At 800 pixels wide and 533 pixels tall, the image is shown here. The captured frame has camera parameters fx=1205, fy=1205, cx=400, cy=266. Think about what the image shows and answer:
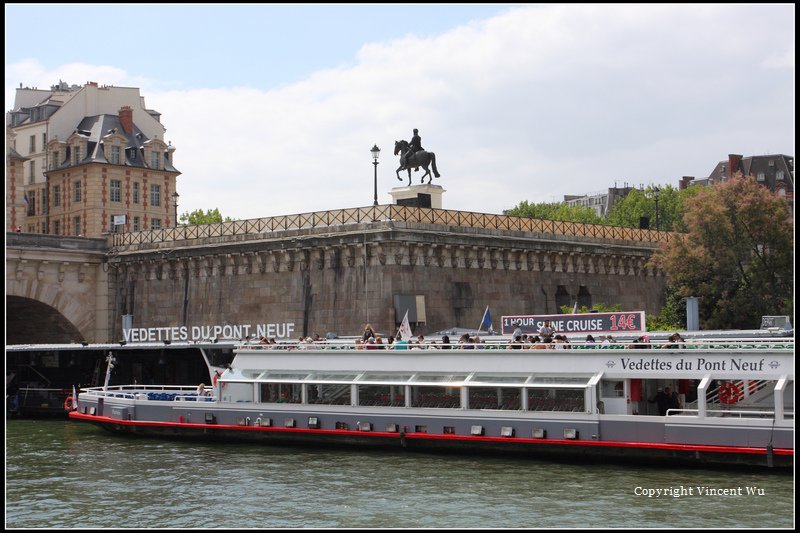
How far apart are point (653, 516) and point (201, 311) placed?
3456 centimetres

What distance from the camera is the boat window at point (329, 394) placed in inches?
1393

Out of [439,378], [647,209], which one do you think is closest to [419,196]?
[439,378]

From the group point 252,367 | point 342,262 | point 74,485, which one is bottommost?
point 74,485

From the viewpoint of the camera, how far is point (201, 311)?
54062 millimetres

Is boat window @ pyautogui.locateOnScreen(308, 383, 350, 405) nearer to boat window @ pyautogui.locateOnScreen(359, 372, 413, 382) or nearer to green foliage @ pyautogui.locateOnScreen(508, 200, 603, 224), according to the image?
boat window @ pyautogui.locateOnScreen(359, 372, 413, 382)

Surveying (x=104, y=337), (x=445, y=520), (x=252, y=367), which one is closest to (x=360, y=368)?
(x=252, y=367)

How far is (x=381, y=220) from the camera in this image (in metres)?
47.0

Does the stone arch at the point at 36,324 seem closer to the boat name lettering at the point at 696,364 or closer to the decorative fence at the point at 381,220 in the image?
the decorative fence at the point at 381,220

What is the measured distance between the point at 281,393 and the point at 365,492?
37.0 feet

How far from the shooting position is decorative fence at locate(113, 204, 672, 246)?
156 ft

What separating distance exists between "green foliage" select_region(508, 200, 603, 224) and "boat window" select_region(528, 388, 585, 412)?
239ft

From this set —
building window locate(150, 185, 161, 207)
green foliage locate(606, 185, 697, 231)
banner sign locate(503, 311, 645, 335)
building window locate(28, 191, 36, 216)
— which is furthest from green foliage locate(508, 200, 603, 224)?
banner sign locate(503, 311, 645, 335)

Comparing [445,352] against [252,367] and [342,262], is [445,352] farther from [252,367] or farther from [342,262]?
[342,262]

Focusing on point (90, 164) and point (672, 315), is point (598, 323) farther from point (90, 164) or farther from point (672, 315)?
point (90, 164)
